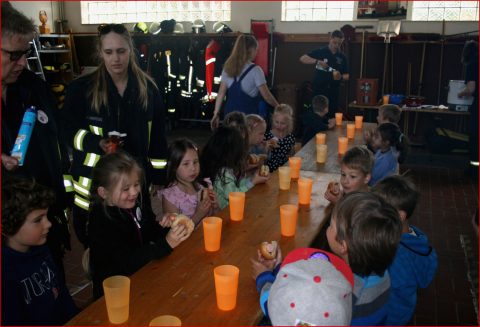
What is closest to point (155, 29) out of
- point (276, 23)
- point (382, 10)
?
Answer: point (276, 23)

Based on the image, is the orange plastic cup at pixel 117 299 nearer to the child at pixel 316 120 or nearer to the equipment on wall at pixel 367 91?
the child at pixel 316 120

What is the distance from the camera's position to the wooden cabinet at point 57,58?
10.1 meters

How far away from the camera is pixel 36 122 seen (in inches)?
86.2

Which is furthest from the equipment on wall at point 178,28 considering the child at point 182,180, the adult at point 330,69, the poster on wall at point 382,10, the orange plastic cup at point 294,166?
the child at point 182,180

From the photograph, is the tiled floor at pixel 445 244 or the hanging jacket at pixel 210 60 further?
the hanging jacket at pixel 210 60

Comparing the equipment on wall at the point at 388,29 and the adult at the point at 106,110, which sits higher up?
the equipment on wall at the point at 388,29

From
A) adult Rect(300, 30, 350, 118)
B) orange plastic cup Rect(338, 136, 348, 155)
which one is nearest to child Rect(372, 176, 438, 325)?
orange plastic cup Rect(338, 136, 348, 155)

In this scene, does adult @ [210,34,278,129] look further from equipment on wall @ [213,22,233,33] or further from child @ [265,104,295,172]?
equipment on wall @ [213,22,233,33]

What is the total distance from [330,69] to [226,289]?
5.99 m

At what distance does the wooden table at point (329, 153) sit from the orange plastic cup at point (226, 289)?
2.04m

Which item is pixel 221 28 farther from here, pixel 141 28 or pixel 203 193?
pixel 203 193

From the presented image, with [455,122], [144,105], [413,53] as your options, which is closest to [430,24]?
[413,53]

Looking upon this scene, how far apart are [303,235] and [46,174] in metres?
1.28

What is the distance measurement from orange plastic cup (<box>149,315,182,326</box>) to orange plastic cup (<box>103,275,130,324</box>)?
0.14 m
